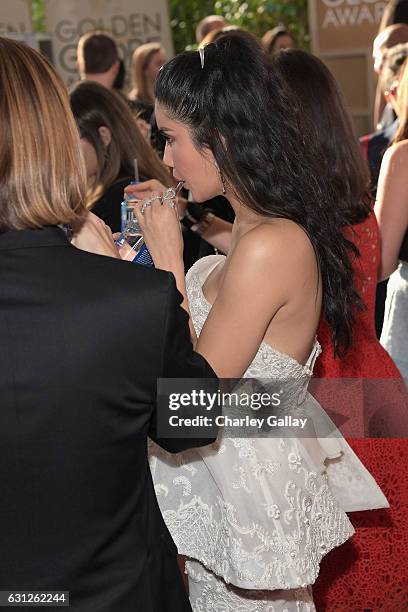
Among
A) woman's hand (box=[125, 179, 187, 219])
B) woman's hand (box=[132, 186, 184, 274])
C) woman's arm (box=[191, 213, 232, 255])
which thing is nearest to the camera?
woman's hand (box=[132, 186, 184, 274])

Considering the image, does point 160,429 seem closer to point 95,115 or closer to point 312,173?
point 312,173

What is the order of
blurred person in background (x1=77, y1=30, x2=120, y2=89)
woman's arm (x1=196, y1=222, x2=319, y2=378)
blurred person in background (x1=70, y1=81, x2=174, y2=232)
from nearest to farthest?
woman's arm (x1=196, y1=222, x2=319, y2=378), blurred person in background (x1=70, y1=81, x2=174, y2=232), blurred person in background (x1=77, y1=30, x2=120, y2=89)

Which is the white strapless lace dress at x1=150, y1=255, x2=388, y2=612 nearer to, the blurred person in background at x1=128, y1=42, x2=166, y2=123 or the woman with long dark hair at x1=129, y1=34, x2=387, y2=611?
the woman with long dark hair at x1=129, y1=34, x2=387, y2=611

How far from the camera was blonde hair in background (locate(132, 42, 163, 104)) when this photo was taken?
18.0ft

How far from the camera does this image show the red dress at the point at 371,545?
2.27 m

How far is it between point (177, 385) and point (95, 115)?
2027 millimetres

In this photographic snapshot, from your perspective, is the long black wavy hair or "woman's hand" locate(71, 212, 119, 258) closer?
"woman's hand" locate(71, 212, 119, 258)

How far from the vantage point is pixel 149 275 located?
3.93ft

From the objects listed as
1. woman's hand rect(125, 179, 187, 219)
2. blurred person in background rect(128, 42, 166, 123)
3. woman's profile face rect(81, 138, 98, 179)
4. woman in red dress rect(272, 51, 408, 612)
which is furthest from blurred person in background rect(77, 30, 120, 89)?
woman's hand rect(125, 179, 187, 219)

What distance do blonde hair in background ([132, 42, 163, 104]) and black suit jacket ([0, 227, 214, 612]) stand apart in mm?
4397

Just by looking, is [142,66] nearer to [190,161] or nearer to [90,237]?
[190,161]

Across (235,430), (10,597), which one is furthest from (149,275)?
(235,430)

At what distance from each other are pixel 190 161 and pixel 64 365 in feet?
2.18

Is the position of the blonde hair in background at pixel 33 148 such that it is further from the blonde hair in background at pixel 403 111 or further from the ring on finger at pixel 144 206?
the blonde hair in background at pixel 403 111
